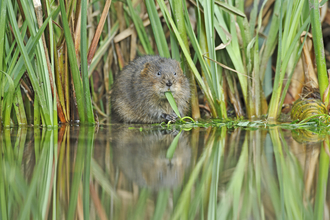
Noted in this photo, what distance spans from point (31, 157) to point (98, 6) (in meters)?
3.32

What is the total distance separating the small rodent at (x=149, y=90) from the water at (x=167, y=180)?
1.64m

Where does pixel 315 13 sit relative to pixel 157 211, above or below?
above

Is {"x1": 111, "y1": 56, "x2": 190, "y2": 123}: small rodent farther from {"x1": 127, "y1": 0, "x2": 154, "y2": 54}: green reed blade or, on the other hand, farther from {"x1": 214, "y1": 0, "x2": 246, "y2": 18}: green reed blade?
{"x1": 214, "y1": 0, "x2": 246, "y2": 18}: green reed blade

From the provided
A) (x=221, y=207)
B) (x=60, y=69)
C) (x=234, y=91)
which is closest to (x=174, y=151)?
(x=221, y=207)

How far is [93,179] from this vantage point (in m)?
1.27

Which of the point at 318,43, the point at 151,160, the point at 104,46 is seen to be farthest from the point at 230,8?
the point at 151,160

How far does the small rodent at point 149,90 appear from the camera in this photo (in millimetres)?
3637

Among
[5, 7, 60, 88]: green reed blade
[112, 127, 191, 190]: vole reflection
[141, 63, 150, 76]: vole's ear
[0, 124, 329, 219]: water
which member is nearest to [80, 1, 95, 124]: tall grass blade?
[5, 7, 60, 88]: green reed blade

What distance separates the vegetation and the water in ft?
4.12

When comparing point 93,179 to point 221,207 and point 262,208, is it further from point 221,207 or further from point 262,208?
point 262,208

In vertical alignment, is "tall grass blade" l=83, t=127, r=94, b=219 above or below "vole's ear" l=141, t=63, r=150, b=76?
below

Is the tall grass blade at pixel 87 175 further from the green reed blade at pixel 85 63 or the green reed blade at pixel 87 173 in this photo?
the green reed blade at pixel 85 63

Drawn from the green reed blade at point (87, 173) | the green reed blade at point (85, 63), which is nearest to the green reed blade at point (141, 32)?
the green reed blade at point (85, 63)

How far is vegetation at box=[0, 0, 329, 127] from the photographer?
3109 mm
